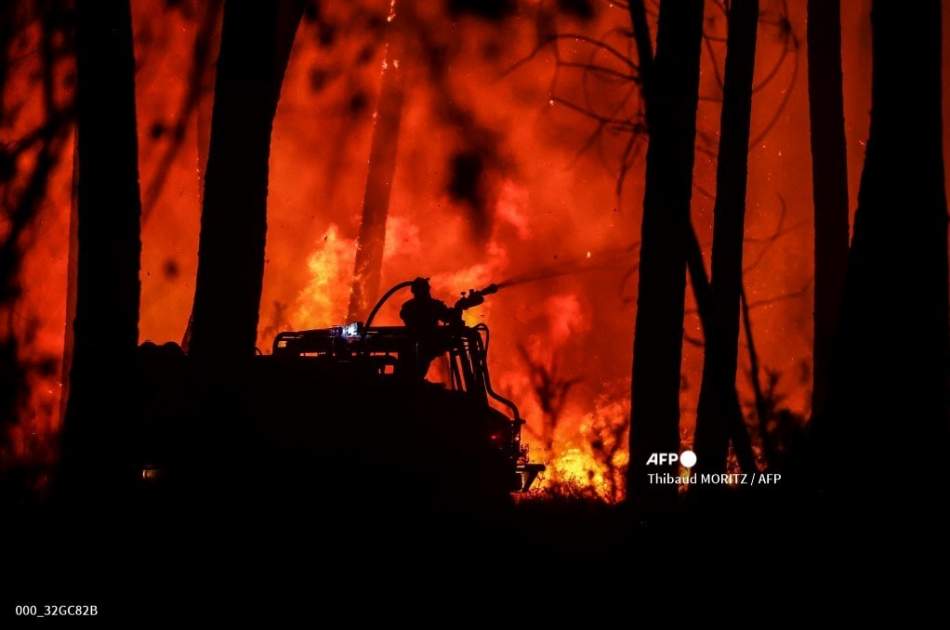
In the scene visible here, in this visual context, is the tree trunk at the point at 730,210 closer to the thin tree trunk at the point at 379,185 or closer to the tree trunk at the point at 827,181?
the tree trunk at the point at 827,181

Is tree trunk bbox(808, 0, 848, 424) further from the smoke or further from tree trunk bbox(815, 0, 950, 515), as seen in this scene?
tree trunk bbox(815, 0, 950, 515)

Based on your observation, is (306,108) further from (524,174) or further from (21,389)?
(21,389)

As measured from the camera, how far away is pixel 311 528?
7180 mm

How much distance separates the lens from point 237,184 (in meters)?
8.92

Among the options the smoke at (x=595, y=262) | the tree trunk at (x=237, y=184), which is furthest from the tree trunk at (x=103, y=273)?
the smoke at (x=595, y=262)

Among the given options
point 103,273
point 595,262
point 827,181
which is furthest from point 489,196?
point 103,273

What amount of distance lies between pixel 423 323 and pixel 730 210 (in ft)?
12.1

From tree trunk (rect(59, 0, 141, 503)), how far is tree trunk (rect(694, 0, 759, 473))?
240 inches

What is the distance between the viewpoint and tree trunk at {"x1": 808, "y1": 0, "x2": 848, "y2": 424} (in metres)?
13.4

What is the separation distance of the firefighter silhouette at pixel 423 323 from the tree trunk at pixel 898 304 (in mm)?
3611

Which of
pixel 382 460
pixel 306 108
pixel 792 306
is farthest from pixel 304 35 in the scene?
pixel 382 460

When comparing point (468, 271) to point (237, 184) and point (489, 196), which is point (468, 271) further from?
point (237, 184)

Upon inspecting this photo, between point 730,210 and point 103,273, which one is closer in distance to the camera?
point 103,273

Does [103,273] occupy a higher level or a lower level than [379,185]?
lower
